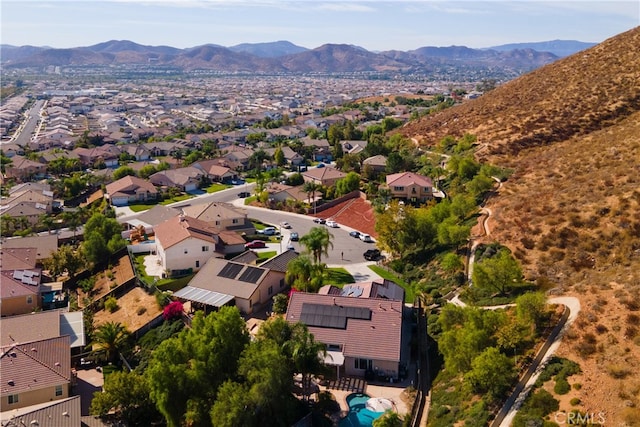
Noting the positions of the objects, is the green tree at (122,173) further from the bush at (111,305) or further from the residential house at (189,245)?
the bush at (111,305)

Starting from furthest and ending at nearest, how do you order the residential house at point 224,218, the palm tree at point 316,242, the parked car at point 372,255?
the residential house at point 224,218, the parked car at point 372,255, the palm tree at point 316,242

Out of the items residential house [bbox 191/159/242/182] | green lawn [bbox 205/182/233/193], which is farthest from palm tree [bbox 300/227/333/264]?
residential house [bbox 191/159/242/182]

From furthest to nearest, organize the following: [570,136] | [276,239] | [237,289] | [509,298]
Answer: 1. [570,136]
2. [276,239]
3. [237,289]
4. [509,298]

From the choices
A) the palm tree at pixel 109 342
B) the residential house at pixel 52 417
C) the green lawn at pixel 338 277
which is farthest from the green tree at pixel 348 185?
the residential house at pixel 52 417

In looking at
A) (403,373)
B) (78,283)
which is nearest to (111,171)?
(78,283)

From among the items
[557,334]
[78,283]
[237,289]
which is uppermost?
[557,334]

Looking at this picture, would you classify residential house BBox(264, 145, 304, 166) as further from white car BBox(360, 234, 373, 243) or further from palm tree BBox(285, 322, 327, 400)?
palm tree BBox(285, 322, 327, 400)

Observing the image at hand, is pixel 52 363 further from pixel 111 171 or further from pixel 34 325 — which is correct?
pixel 111 171
